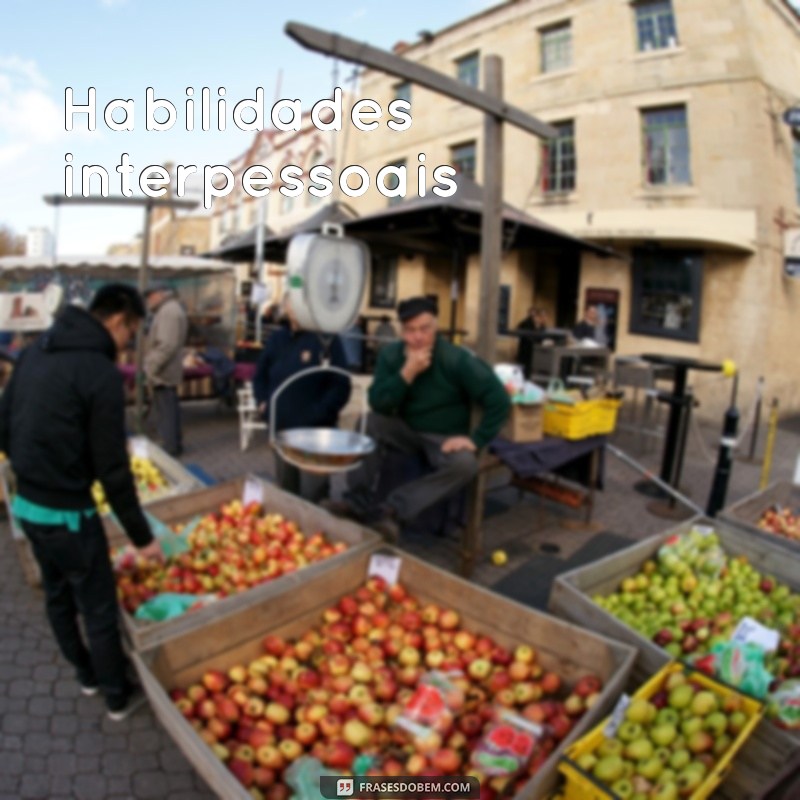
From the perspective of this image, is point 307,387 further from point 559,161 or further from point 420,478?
point 559,161

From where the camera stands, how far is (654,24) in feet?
45.3

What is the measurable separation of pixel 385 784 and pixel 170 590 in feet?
5.75

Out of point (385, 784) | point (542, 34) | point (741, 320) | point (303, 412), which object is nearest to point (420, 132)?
point (542, 34)

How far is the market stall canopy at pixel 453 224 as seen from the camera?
326 inches

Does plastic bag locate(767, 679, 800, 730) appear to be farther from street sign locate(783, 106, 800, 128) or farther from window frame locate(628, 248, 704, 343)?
street sign locate(783, 106, 800, 128)

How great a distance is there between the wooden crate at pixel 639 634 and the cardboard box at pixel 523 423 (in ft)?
4.15

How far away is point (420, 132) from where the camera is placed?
1891 cm

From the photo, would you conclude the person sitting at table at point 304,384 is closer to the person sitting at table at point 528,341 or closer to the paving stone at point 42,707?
the paving stone at point 42,707

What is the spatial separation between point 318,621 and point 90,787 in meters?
1.19

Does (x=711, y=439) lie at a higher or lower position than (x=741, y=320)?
lower

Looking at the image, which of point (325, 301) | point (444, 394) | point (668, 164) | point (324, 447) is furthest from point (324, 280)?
point (668, 164)

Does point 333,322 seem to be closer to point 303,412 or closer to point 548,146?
point 303,412

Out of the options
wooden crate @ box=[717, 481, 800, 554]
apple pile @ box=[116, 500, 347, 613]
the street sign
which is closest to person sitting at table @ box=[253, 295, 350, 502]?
apple pile @ box=[116, 500, 347, 613]

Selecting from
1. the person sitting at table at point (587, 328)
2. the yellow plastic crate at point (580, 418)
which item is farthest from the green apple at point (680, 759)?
the person sitting at table at point (587, 328)
